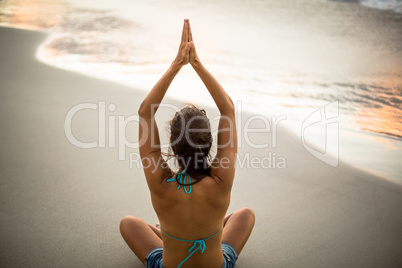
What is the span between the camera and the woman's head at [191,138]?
4.96ft

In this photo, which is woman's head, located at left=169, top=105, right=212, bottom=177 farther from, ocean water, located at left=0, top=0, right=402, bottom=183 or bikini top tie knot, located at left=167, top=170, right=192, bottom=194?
ocean water, located at left=0, top=0, right=402, bottom=183

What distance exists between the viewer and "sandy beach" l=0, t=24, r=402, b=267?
7.23 feet

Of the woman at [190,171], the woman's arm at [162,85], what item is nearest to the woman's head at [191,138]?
the woman at [190,171]

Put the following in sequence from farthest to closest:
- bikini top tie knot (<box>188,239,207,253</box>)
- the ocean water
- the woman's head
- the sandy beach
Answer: the ocean water
the sandy beach
bikini top tie knot (<box>188,239,207,253</box>)
the woman's head

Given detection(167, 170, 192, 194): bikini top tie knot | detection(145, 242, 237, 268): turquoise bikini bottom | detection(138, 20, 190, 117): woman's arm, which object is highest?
detection(138, 20, 190, 117): woman's arm

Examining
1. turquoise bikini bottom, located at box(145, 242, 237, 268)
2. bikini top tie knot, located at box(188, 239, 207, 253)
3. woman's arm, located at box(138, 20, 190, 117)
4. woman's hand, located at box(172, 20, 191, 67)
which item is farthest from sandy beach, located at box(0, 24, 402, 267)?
woman's hand, located at box(172, 20, 191, 67)

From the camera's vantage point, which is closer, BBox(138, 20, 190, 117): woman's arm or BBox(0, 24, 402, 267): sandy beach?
BBox(138, 20, 190, 117): woman's arm

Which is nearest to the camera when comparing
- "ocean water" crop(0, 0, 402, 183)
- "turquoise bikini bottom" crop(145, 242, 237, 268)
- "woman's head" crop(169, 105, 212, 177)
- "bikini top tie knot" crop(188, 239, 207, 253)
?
"woman's head" crop(169, 105, 212, 177)

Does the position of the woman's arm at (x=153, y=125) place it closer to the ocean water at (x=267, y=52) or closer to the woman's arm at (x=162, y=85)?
the woman's arm at (x=162, y=85)

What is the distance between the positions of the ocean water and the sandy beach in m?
0.42

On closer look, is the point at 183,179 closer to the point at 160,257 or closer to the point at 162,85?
the point at 162,85

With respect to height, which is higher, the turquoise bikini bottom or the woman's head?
the woman's head

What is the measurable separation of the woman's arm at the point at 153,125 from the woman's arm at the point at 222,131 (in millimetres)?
51

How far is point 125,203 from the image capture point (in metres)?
2.65
